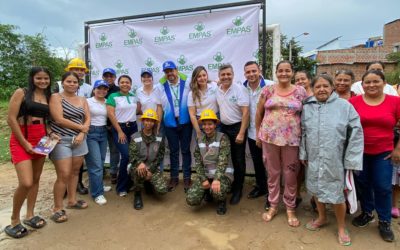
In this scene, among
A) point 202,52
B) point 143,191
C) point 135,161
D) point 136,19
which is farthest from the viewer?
point 136,19

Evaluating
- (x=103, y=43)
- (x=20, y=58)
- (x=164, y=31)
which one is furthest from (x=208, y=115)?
(x=20, y=58)

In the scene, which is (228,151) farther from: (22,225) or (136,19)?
(136,19)

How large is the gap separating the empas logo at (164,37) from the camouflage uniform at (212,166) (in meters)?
2.01

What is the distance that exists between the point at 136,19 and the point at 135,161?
259cm

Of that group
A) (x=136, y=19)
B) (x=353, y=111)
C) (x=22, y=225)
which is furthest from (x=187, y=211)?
(x=136, y=19)

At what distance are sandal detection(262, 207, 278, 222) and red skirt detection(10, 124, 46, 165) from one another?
2629mm

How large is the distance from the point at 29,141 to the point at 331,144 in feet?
10.1

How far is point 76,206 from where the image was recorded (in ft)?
12.9

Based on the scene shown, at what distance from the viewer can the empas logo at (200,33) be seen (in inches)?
187

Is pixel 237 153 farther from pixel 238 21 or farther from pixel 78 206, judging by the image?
pixel 78 206

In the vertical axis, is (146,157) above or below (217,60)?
below

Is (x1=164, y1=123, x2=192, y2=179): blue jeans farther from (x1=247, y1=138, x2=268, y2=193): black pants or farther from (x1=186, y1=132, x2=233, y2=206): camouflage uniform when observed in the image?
(x1=247, y1=138, x2=268, y2=193): black pants

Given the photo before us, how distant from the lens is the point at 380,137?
2910mm

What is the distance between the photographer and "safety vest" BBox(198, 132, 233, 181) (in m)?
3.78
